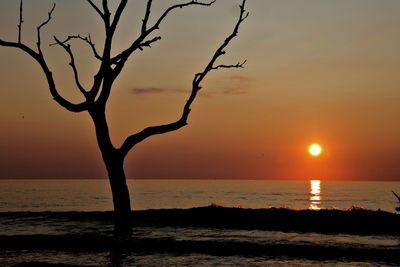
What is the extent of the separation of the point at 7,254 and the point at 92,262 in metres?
3.66

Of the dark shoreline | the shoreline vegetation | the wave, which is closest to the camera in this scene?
the wave

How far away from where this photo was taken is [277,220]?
1147 inches

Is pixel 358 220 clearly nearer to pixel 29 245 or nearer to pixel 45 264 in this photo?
pixel 29 245

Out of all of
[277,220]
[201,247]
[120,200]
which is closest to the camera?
[201,247]

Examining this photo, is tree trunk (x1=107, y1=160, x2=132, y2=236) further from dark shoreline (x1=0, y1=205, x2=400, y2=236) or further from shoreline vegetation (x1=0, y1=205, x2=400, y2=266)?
dark shoreline (x1=0, y1=205, x2=400, y2=236)

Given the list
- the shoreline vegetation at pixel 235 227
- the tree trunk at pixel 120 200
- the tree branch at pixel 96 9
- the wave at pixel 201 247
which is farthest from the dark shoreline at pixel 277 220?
the tree branch at pixel 96 9

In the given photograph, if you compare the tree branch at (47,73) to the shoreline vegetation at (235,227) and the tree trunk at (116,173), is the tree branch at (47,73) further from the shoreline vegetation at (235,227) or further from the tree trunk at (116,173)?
the shoreline vegetation at (235,227)

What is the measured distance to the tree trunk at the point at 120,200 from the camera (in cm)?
2117

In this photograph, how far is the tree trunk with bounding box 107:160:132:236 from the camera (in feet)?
69.5

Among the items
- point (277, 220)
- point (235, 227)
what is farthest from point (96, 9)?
point (277, 220)

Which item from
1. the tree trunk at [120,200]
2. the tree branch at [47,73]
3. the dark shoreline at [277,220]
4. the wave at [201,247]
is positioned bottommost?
the dark shoreline at [277,220]

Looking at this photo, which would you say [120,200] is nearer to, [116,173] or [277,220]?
[116,173]

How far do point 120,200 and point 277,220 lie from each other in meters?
10.8

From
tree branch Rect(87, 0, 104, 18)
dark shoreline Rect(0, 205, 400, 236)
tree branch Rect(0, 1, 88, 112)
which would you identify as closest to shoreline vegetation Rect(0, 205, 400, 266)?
dark shoreline Rect(0, 205, 400, 236)
